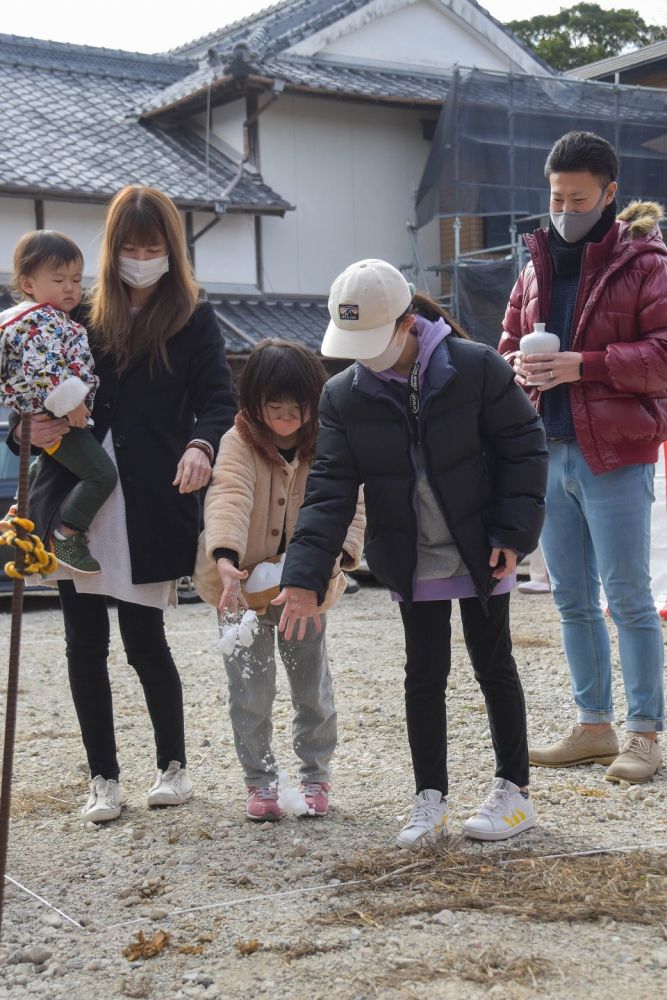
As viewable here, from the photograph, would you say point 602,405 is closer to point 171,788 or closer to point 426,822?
point 426,822

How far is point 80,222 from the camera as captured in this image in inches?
514

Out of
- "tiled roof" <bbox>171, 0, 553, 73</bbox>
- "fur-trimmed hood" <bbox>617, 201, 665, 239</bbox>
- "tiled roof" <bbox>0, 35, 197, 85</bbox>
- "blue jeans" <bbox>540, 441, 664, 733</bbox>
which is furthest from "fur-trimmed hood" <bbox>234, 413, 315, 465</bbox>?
"tiled roof" <bbox>0, 35, 197, 85</bbox>

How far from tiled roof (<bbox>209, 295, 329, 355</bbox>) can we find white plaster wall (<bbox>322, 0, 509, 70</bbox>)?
3.78 meters

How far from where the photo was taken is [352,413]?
3.06 meters

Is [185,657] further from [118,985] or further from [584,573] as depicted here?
[118,985]

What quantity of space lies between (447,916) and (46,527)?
1672mm

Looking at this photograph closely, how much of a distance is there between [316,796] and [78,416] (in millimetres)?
1399

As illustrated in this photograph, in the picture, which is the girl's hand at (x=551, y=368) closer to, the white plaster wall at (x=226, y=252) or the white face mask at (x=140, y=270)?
the white face mask at (x=140, y=270)

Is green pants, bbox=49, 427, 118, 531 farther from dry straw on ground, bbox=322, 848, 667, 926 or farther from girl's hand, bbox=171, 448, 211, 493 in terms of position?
Answer: dry straw on ground, bbox=322, 848, 667, 926

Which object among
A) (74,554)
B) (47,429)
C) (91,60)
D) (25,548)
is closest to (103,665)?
(74,554)

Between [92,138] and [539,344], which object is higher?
[92,138]

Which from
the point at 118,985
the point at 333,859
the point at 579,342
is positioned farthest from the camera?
the point at 579,342

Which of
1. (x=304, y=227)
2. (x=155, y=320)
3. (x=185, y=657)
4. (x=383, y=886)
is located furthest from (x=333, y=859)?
(x=304, y=227)

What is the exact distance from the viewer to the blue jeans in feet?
11.9
